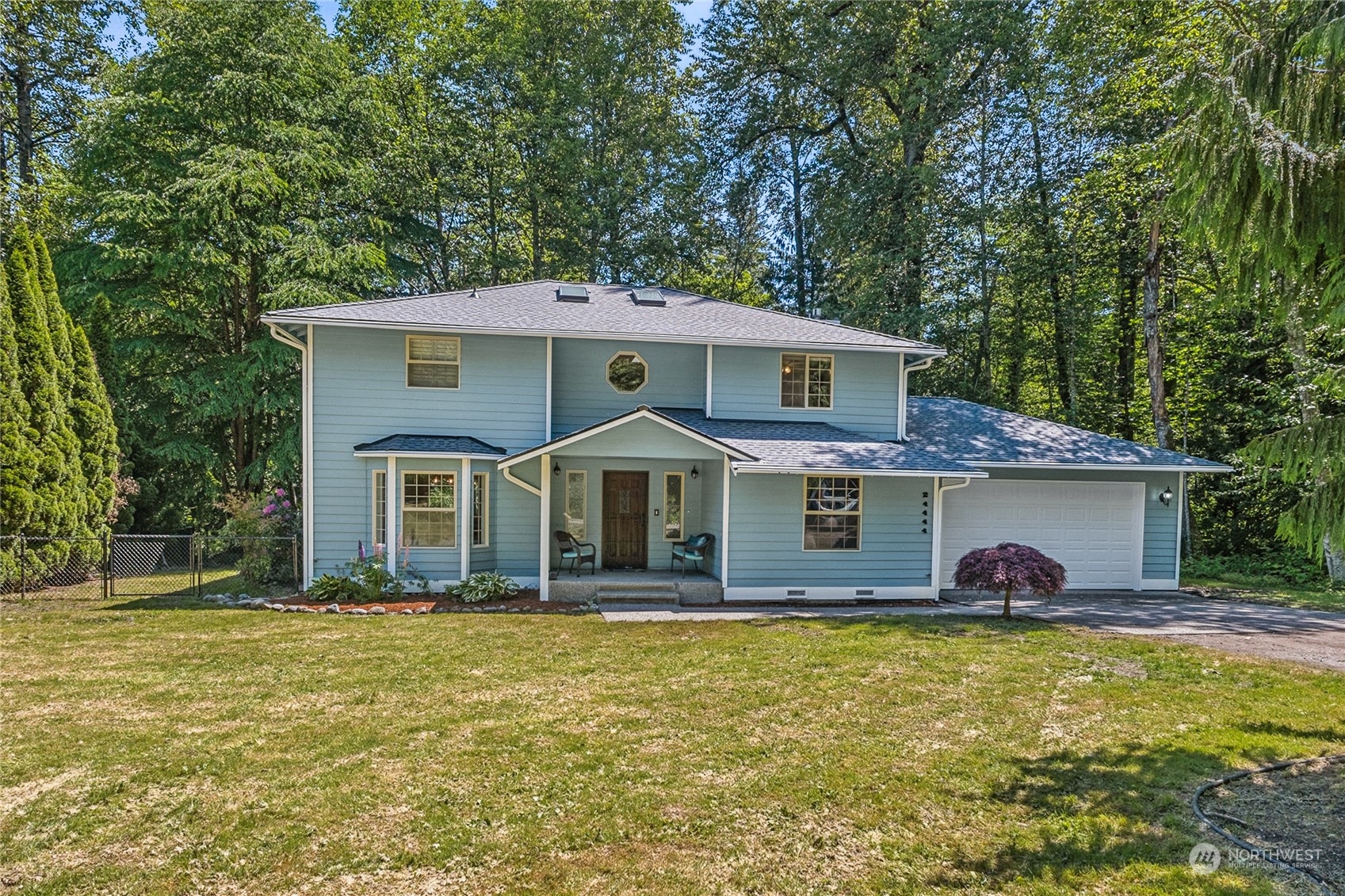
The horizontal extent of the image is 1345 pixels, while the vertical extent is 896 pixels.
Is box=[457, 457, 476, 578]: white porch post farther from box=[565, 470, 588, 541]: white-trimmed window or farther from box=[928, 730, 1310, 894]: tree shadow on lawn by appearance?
box=[928, 730, 1310, 894]: tree shadow on lawn

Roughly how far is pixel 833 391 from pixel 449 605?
7863 mm

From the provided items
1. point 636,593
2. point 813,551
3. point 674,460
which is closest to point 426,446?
point 636,593

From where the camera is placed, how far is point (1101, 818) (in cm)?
418

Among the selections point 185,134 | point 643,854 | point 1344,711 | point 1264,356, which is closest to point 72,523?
point 185,134

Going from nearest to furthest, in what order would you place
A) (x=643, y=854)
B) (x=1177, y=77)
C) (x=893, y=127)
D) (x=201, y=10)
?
(x=643, y=854)
(x=1177, y=77)
(x=201, y=10)
(x=893, y=127)

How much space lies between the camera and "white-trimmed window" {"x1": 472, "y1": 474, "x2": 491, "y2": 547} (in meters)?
11.8

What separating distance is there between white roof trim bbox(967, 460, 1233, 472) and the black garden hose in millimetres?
7503

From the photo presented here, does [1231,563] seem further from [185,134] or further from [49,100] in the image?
[49,100]

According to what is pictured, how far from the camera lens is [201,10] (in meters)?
16.9

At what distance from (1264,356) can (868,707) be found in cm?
1707

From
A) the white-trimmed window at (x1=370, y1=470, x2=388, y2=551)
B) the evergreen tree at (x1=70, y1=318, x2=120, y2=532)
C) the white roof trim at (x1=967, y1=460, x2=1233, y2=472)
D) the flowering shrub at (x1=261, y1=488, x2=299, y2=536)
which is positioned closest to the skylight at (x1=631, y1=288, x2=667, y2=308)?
the white-trimmed window at (x1=370, y1=470, x2=388, y2=551)

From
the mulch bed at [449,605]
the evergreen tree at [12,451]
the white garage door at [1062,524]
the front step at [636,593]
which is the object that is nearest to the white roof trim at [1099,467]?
the white garage door at [1062,524]

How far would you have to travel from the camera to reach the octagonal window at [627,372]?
12672mm

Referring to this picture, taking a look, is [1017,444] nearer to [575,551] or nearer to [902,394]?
[902,394]
